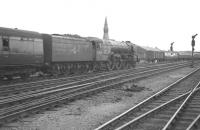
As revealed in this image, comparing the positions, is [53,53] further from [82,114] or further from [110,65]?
[82,114]

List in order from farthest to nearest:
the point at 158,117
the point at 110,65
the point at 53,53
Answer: the point at 110,65
the point at 53,53
the point at 158,117

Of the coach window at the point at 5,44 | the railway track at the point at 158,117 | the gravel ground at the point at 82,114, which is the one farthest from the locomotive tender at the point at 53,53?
the railway track at the point at 158,117

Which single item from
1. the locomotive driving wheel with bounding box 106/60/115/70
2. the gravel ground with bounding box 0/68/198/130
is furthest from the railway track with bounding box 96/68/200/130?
the locomotive driving wheel with bounding box 106/60/115/70

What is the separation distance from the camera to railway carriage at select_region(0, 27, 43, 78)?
635 inches

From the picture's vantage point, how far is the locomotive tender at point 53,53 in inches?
651

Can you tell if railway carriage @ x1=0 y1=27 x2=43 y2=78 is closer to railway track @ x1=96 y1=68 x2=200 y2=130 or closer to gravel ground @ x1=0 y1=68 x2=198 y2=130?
gravel ground @ x1=0 y1=68 x2=198 y2=130

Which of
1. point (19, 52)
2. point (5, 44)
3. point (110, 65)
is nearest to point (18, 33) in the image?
point (19, 52)

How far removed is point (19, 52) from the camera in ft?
56.6

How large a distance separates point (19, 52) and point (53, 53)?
14.7 ft

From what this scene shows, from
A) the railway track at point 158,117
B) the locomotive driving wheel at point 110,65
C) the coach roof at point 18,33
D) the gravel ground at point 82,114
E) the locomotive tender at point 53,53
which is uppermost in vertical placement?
the coach roof at point 18,33

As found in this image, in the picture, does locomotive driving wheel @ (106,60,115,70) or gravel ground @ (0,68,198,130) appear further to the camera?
locomotive driving wheel @ (106,60,115,70)

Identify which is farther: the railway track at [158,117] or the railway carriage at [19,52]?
the railway carriage at [19,52]

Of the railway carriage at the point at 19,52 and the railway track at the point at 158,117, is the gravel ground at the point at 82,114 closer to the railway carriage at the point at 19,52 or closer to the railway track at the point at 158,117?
the railway track at the point at 158,117

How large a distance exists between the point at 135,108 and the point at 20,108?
12.3 ft
